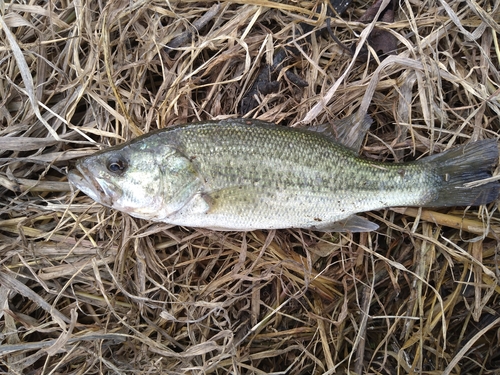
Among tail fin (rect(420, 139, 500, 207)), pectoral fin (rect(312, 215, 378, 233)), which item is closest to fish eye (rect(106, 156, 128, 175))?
pectoral fin (rect(312, 215, 378, 233))

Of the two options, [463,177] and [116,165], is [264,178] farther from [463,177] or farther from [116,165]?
[463,177]

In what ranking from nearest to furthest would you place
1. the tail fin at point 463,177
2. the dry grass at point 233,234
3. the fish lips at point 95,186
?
1. the fish lips at point 95,186
2. the tail fin at point 463,177
3. the dry grass at point 233,234

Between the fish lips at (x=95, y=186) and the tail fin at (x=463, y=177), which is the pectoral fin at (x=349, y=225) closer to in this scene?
the tail fin at (x=463, y=177)

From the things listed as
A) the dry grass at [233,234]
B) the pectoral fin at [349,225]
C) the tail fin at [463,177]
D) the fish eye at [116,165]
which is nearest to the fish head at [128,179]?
the fish eye at [116,165]

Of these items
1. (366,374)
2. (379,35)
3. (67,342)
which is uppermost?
(379,35)

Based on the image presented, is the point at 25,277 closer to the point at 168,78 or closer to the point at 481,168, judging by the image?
the point at 168,78

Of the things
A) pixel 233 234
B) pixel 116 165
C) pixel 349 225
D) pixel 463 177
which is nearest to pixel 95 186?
pixel 116 165

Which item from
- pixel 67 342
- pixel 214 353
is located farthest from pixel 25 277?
pixel 214 353
